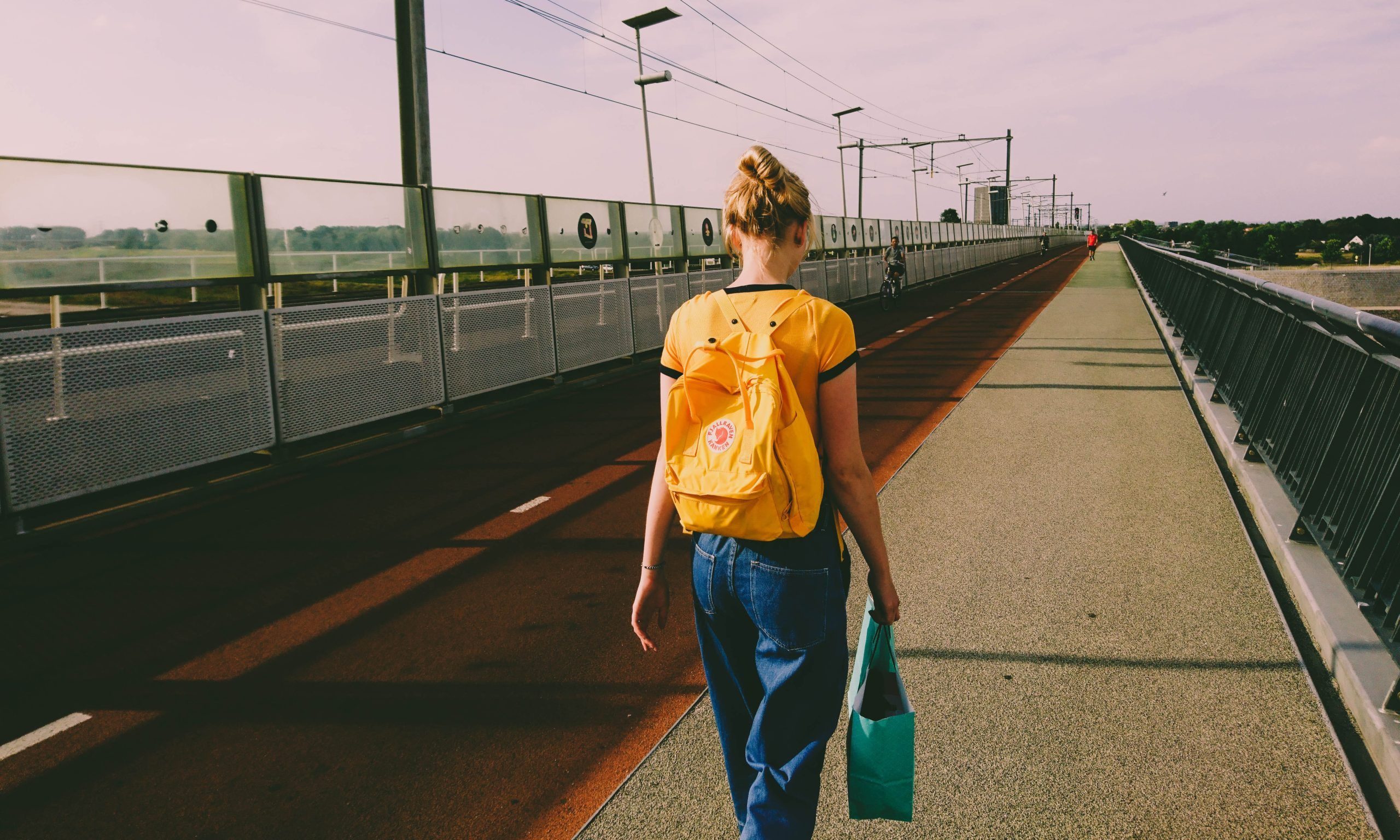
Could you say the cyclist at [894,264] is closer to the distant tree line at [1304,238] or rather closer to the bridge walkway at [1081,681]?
the bridge walkway at [1081,681]

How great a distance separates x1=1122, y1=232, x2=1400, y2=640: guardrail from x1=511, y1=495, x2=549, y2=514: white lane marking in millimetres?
4710

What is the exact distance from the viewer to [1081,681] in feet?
11.5

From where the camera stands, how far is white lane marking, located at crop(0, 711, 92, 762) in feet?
11.2

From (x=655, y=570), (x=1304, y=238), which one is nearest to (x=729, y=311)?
(x=655, y=570)

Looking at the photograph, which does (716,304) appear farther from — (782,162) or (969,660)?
(969,660)

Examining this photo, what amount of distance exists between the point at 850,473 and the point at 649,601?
647mm

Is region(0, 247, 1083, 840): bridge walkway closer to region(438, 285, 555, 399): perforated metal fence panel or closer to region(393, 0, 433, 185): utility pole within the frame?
region(438, 285, 555, 399): perforated metal fence panel

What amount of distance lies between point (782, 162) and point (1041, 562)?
3542 mm

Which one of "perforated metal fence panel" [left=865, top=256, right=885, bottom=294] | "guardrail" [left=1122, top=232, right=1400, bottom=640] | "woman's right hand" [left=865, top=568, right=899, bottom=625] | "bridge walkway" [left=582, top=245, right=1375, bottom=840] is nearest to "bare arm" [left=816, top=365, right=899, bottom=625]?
"woman's right hand" [left=865, top=568, right=899, bottom=625]

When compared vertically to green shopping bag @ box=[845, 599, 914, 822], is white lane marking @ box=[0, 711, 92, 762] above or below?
below

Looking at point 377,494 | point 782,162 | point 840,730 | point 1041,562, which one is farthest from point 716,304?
point 377,494

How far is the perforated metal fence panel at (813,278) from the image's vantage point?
2244cm

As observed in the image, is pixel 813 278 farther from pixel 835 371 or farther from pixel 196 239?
pixel 835 371

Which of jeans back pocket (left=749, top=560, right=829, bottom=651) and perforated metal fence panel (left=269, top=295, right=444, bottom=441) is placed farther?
perforated metal fence panel (left=269, top=295, right=444, bottom=441)
